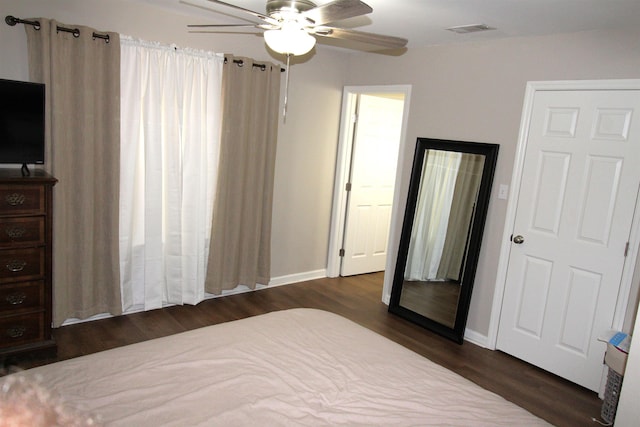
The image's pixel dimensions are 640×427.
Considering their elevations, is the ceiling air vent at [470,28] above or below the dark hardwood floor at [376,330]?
above

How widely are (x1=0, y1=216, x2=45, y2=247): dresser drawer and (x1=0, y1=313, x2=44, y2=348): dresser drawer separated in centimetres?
48

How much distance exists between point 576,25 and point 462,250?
1.86 m

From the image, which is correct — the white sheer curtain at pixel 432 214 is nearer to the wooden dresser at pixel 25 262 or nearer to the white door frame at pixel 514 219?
the white door frame at pixel 514 219

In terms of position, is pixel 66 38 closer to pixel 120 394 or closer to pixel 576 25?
pixel 120 394

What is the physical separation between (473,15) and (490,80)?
83cm

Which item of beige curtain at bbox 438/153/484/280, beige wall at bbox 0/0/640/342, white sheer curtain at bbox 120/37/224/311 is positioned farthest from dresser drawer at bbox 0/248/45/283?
beige curtain at bbox 438/153/484/280

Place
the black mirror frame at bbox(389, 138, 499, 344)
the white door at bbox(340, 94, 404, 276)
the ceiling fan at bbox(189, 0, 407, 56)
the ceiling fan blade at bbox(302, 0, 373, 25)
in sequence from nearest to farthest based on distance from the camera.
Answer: the ceiling fan blade at bbox(302, 0, 373, 25) → the ceiling fan at bbox(189, 0, 407, 56) → the black mirror frame at bbox(389, 138, 499, 344) → the white door at bbox(340, 94, 404, 276)

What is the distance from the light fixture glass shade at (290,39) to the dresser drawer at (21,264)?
77.8 inches

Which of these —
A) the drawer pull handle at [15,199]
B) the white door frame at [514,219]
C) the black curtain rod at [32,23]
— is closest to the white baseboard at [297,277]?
the white door frame at [514,219]

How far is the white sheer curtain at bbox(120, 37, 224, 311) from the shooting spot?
11.6 feet

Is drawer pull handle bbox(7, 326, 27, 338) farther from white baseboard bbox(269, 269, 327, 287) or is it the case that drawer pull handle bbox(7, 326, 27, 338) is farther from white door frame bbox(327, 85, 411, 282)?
white door frame bbox(327, 85, 411, 282)

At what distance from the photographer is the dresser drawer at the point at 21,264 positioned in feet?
8.95

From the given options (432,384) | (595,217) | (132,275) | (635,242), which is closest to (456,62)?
(595,217)

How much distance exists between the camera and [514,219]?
3.58 m
